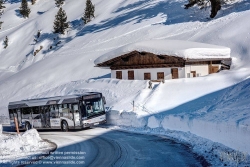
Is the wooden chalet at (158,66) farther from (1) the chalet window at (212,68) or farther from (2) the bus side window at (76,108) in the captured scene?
(2) the bus side window at (76,108)

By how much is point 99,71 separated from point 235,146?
36783 mm

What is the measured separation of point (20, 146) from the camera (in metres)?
15.5

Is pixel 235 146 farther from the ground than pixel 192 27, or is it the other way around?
pixel 192 27

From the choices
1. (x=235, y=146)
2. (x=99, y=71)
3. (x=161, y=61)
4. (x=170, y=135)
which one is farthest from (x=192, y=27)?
(x=235, y=146)

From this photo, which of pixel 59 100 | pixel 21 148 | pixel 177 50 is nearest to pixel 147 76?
pixel 177 50

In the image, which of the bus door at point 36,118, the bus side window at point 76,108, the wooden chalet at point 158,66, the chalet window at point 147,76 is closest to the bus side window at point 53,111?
the bus door at point 36,118

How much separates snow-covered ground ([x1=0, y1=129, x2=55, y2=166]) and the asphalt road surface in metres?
0.81

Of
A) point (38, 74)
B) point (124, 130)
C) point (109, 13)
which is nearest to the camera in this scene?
point (124, 130)

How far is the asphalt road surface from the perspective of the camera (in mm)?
11901

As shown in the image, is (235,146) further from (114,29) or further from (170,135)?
(114,29)

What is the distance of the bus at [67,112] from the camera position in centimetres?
2278

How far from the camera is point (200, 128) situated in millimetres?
16172

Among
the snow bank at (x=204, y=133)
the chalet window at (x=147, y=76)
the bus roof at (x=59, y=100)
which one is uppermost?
the chalet window at (x=147, y=76)

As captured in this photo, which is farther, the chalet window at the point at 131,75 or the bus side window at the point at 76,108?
the chalet window at the point at 131,75
